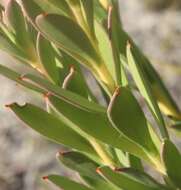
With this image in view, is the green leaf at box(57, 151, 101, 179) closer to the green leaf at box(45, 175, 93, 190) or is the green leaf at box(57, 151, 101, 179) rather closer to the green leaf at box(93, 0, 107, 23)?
the green leaf at box(45, 175, 93, 190)

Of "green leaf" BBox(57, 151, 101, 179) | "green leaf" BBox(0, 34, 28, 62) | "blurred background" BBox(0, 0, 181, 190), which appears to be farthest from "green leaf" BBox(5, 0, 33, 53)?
"blurred background" BBox(0, 0, 181, 190)

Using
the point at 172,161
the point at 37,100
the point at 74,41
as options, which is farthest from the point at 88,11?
the point at 37,100

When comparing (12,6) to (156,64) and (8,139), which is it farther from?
(8,139)

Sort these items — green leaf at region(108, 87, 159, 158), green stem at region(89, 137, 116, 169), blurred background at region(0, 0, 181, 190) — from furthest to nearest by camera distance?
blurred background at region(0, 0, 181, 190)
green stem at region(89, 137, 116, 169)
green leaf at region(108, 87, 159, 158)

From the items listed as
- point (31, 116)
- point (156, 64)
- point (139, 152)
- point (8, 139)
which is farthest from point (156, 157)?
point (8, 139)

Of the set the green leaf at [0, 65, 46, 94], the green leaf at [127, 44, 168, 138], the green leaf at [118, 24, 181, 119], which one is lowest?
the green leaf at [118, 24, 181, 119]

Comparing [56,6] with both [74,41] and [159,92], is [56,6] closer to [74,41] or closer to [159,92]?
[74,41]

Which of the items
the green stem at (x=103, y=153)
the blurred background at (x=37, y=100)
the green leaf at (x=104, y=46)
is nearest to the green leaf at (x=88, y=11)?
the green leaf at (x=104, y=46)
